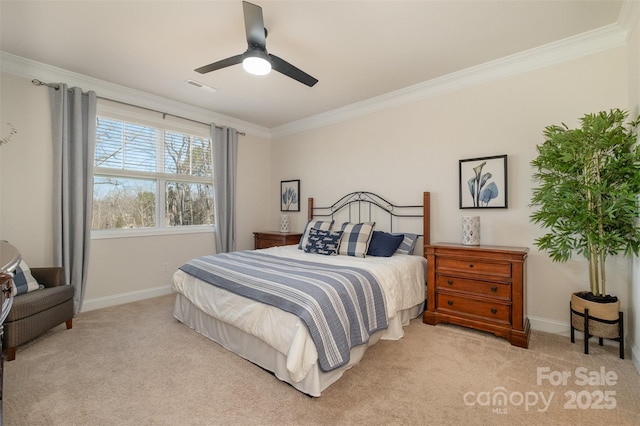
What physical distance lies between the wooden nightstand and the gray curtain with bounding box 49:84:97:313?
2251 millimetres

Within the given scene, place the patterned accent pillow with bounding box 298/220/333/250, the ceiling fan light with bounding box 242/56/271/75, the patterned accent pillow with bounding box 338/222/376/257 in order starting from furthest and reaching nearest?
1. the patterned accent pillow with bounding box 298/220/333/250
2. the patterned accent pillow with bounding box 338/222/376/257
3. the ceiling fan light with bounding box 242/56/271/75

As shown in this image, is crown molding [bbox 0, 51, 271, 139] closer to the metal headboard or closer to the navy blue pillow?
the metal headboard

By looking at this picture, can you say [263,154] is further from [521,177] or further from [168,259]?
[521,177]

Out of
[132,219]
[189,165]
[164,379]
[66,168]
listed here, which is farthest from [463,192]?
[66,168]

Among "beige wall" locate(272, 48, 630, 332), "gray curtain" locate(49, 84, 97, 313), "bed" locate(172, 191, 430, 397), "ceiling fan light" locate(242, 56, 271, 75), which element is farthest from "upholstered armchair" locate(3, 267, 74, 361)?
"beige wall" locate(272, 48, 630, 332)

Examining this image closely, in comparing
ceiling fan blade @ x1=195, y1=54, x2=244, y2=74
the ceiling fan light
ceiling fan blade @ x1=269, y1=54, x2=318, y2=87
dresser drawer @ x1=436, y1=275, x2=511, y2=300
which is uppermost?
ceiling fan blade @ x1=195, y1=54, x2=244, y2=74

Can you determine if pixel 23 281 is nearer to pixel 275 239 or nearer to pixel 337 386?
pixel 275 239

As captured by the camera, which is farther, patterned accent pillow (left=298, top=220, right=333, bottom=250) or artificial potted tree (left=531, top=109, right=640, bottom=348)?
patterned accent pillow (left=298, top=220, right=333, bottom=250)

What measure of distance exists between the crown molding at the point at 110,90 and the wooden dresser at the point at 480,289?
3.73 metres

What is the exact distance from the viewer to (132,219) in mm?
3893

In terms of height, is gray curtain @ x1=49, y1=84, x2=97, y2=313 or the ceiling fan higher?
the ceiling fan

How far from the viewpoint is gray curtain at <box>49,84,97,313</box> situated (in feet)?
10.5

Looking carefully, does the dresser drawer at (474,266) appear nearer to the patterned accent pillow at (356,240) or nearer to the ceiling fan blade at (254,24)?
the patterned accent pillow at (356,240)

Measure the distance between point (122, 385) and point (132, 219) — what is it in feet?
8.12
